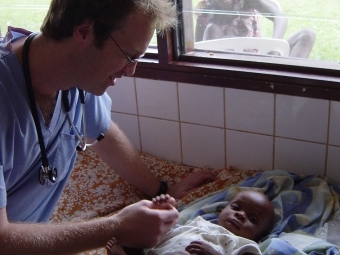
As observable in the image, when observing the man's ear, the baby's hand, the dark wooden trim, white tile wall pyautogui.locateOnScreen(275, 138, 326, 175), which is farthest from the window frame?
the man's ear

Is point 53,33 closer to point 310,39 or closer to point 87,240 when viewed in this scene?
point 87,240

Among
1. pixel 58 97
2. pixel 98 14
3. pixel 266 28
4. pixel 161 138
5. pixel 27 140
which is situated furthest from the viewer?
pixel 161 138

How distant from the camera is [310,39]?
1.79 m

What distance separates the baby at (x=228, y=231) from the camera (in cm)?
142

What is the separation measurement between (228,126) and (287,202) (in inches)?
14.9

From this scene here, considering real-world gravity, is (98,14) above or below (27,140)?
above

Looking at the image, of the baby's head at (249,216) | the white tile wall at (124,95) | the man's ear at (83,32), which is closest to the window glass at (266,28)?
the white tile wall at (124,95)

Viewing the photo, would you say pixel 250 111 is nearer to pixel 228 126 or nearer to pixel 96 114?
pixel 228 126

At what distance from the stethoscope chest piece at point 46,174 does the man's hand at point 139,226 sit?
→ 0.22 m

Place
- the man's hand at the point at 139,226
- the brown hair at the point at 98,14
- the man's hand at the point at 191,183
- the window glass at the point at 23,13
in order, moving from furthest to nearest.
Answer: the window glass at the point at 23,13
the man's hand at the point at 191,183
the man's hand at the point at 139,226
the brown hair at the point at 98,14

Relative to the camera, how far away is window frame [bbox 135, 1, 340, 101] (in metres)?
1.71

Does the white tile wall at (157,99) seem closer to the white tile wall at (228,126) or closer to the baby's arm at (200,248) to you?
the white tile wall at (228,126)

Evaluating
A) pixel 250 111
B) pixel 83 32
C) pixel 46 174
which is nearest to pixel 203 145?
pixel 250 111

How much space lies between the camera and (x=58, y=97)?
150cm
